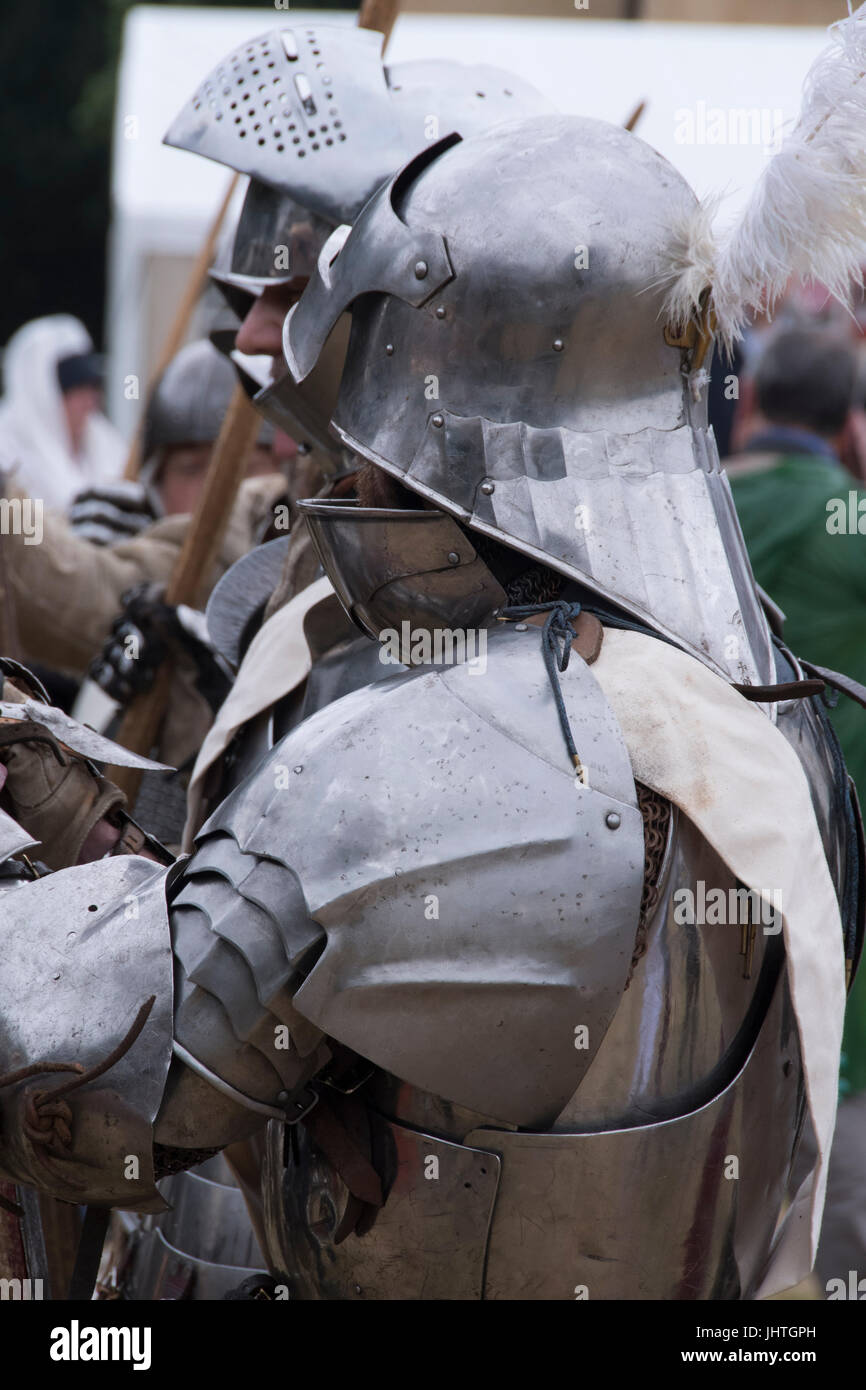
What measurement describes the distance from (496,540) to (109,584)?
2693mm

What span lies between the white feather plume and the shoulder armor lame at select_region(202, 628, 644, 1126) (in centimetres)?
55

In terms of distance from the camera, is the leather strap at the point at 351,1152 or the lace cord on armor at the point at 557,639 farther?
the leather strap at the point at 351,1152

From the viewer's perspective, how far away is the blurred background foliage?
2067 centimetres

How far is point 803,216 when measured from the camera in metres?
2.03

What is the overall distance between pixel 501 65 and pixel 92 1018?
678 cm

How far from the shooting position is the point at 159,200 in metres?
8.76

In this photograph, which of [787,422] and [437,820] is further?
[787,422]

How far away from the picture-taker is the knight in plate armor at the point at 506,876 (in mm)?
1802

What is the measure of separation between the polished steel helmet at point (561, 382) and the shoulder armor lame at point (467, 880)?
24 cm

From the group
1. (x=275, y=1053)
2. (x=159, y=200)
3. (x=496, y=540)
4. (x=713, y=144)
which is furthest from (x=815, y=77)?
(x=159, y=200)

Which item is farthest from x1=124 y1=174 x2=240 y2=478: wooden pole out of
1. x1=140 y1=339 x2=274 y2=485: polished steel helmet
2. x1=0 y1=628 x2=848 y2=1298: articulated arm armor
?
x1=0 y1=628 x2=848 y2=1298: articulated arm armor

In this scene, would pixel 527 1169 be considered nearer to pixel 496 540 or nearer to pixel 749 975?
pixel 749 975

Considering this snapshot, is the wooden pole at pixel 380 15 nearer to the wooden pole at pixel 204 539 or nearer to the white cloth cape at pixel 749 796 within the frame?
the wooden pole at pixel 204 539

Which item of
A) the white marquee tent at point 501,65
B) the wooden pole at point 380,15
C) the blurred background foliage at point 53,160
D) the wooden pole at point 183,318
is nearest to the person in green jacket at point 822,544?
the wooden pole at point 380,15
